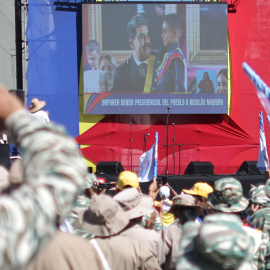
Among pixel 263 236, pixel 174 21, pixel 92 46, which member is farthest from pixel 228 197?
pixel 174 21

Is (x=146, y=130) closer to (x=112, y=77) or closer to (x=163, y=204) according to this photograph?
(x=112, y=77)

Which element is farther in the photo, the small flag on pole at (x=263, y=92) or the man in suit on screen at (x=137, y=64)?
the man in suit on screen at (x=137, y=64)

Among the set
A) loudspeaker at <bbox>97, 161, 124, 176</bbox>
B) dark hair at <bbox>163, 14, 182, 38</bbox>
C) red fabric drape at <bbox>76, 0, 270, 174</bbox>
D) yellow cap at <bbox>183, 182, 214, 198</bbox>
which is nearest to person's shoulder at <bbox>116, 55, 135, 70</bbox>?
dark hair at <bbox>163, 14, 182, 38</bbox>

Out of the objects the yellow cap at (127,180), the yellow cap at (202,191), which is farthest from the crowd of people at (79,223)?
the yellow cap at (202,191)

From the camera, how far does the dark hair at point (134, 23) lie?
61.7ft

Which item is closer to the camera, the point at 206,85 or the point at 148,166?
the point at 148,166

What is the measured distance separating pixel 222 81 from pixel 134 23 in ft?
11.4

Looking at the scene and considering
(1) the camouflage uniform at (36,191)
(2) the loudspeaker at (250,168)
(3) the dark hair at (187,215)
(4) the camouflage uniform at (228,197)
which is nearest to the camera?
(1) the camouflage uniform at (36,191)

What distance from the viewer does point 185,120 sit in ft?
65.4

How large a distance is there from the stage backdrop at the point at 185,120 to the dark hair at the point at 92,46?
1008 mm

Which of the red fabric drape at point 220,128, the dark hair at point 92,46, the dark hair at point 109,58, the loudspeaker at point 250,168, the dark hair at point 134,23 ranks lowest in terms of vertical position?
the loudspeaker at point 250,168

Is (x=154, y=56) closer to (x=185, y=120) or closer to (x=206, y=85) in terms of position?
(x=206, y=85)

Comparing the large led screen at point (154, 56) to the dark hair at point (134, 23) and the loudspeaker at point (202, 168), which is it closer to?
the dark hair at point (134, 23)

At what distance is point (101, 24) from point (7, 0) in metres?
4.06
